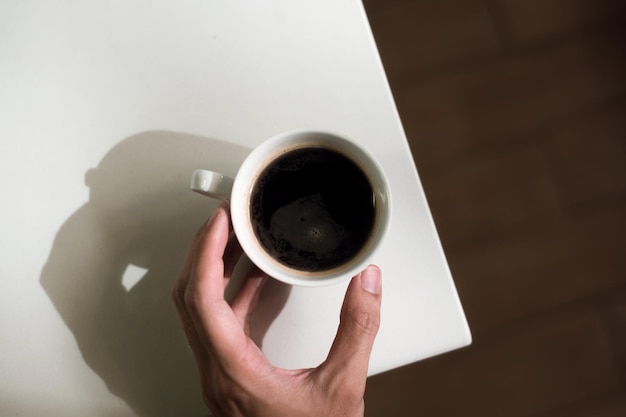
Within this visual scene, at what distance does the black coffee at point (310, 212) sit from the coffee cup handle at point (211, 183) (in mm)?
82

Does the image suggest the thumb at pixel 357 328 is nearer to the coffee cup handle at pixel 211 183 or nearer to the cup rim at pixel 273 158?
the cup rim at pixel 273 158

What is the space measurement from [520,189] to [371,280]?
31.2 inches

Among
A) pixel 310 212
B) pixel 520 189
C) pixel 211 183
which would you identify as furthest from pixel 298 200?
pixel 520 189

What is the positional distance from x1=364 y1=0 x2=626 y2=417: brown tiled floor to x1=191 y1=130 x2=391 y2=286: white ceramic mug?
618 mm

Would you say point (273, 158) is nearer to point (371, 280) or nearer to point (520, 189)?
point (371, 280)

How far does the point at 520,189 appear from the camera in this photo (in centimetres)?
118

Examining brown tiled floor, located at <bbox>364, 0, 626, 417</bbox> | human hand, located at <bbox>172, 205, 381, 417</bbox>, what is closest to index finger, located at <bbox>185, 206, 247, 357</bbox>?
human hand, located at <bbox>172, 205, 381, 417</bbox>

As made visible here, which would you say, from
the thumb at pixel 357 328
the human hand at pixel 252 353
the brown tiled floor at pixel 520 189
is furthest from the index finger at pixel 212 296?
the brown tiled floor at pixel 520 189

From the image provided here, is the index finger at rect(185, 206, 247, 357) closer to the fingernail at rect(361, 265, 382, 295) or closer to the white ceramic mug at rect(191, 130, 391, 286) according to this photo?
the white ceramic mug at rect(191, 130, 391, 286)

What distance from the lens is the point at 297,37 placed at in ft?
2.04

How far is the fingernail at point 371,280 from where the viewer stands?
552 millimetres

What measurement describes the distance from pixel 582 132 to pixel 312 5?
3.06ft

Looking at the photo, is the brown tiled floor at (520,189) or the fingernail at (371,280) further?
the brown tiled floor at (520,189)

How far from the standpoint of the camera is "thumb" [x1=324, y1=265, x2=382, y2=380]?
0.54 m
